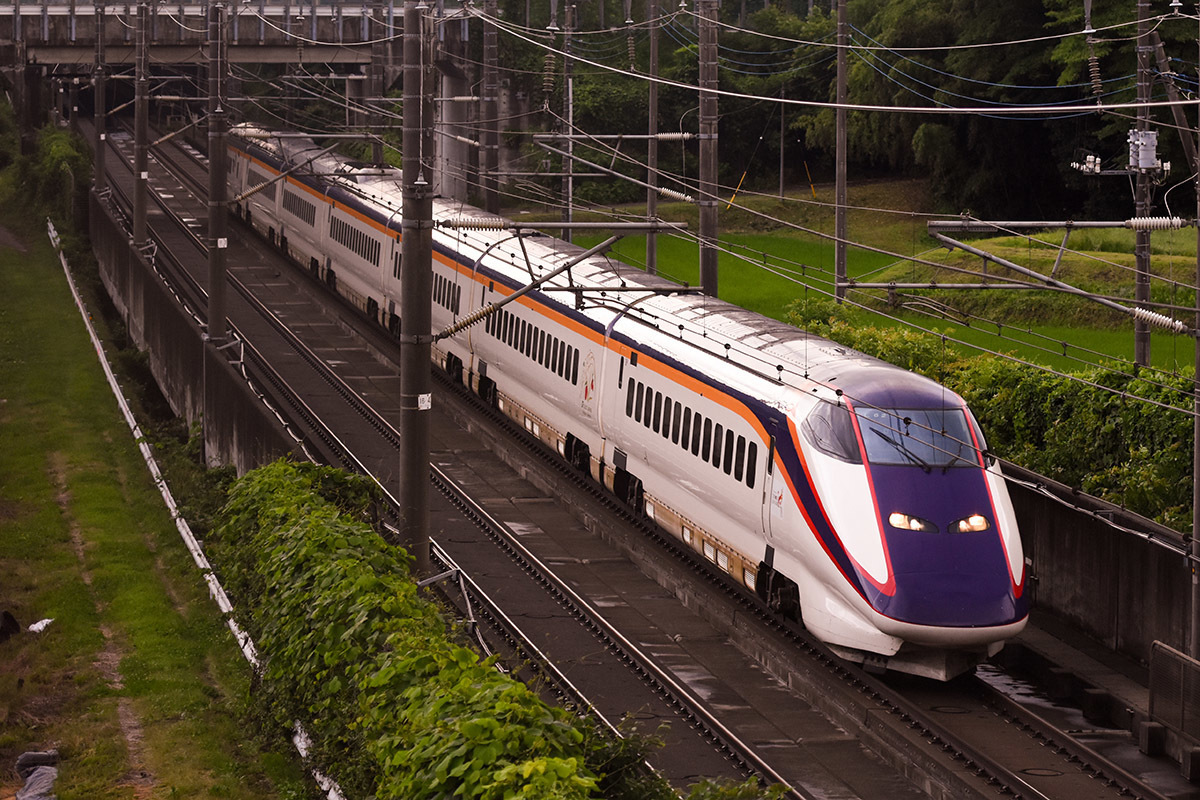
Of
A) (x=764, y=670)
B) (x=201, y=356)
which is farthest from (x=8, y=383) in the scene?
(x=764, y=670)

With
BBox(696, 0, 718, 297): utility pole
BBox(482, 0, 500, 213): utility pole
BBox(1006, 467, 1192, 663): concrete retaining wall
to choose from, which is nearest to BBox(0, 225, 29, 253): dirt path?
BBox(482, 0, 500, 213): utility pole

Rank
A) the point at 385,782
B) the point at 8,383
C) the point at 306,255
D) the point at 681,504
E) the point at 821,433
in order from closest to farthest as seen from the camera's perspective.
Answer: the point at 385,782, the point at 821,433, the point at 681,504, the point at 8,383, the point at 306,255

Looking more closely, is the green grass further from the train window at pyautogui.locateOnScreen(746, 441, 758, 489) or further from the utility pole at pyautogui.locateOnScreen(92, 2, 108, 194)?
the utility pole at pyautogui.locateOnScreen(92, 2, 108, 194)

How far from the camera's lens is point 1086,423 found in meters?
23.6

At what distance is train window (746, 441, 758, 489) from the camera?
19.9m

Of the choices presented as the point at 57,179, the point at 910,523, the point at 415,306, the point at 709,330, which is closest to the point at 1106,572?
the point at 910,523

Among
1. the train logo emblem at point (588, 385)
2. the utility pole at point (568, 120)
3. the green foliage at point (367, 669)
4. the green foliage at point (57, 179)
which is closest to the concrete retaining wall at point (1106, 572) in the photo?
the train logo emblem at point (588, 385)

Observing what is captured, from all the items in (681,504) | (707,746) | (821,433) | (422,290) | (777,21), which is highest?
(777,21)

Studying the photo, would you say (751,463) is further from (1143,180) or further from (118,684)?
(1143,180)

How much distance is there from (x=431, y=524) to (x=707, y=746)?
9811mm

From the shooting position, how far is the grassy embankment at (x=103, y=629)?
52.5 feet

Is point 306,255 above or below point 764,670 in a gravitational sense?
above

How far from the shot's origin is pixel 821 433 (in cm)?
1861

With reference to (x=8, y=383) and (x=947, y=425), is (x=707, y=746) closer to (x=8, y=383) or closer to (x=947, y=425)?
(x=947, y=425)
